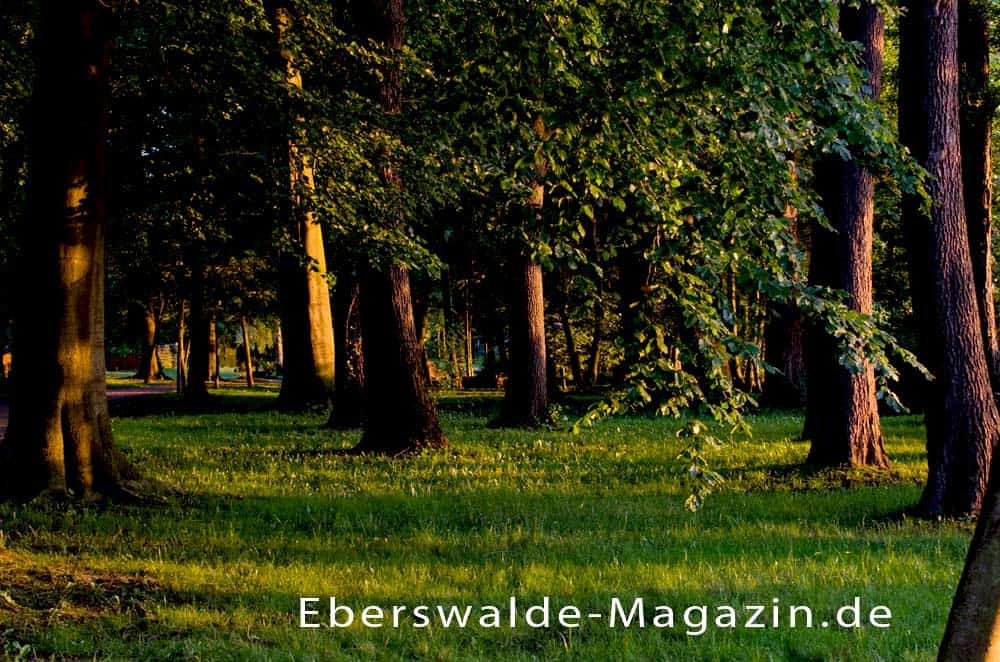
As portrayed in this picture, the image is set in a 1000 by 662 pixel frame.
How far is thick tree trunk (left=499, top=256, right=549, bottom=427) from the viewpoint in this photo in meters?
23.4

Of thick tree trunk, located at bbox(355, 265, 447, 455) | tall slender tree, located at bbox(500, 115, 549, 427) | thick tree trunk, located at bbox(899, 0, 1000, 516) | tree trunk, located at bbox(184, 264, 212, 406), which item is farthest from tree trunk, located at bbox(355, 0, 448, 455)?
tree trunk, located at bbox(184, 264, 212, 406)

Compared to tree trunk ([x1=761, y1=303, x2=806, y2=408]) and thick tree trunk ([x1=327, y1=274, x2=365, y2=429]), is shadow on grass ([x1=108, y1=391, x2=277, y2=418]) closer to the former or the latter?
thick tree trunk ([x1=327, y1=274, x2=365, y2=429])

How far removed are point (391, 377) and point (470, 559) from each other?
9146 millimetres

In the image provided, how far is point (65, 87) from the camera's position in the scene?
1155 centimetres

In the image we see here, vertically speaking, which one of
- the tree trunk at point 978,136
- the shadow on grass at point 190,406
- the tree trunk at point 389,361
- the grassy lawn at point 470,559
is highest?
the tree trunk at point 978,136

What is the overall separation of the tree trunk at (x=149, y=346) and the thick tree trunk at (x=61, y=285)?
42.6 meters

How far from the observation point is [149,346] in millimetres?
63219

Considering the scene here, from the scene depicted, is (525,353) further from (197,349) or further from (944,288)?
(197,349)

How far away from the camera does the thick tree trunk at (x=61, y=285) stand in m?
11.3

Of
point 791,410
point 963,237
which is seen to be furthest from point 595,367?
point 963,237

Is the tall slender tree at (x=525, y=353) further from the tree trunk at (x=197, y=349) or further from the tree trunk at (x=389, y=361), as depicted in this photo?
the tree trunk at (x=197, y=349)

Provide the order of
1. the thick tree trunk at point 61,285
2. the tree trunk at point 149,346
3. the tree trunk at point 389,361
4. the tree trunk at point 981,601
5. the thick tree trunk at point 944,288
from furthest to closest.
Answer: the tree trunk at point 149,346 → the tree trunk at point 389,361 → the thick tree trunk at point 61,285 → the thick tree trunk at point 944,288 → the tree trunk at point 981,601

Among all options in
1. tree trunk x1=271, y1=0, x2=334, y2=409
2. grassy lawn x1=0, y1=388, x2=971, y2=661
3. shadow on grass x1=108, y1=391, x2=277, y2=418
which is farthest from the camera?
shadow on grass x1=108, y1=391, x2=277, y2=418

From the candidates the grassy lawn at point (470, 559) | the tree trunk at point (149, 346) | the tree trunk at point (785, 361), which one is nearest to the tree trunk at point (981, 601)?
the grassy lawn at point (470, 559)
